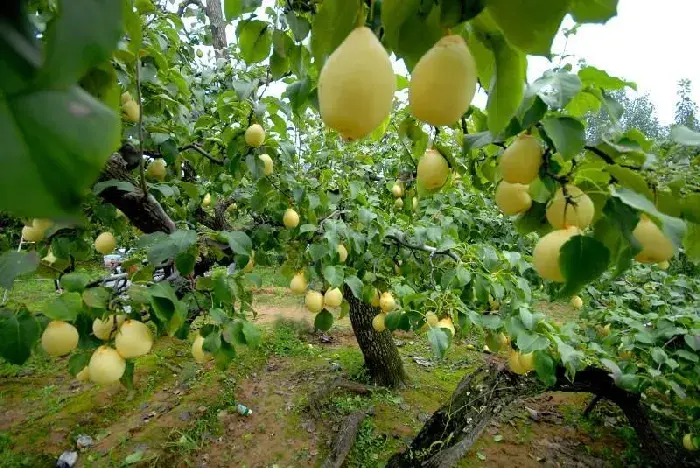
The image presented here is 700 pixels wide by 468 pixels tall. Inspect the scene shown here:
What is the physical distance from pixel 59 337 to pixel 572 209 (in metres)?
1.18

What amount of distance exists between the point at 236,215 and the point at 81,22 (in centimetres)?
335

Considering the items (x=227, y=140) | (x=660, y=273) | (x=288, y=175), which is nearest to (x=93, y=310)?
(x=227, y=140)

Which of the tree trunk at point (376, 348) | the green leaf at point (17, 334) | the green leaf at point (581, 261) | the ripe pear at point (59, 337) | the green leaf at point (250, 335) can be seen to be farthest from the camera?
the tree trunk at point (376, 348)

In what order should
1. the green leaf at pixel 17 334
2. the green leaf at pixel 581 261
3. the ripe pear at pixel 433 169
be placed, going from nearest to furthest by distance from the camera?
1. the green leaf at pixel 581 261
2. the ripe pear at pixel 433 169
3. the green leaf at pixel 17 334

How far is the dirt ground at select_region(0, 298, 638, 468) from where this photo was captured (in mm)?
2740

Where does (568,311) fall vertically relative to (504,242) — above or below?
below

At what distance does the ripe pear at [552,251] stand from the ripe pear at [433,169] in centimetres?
31

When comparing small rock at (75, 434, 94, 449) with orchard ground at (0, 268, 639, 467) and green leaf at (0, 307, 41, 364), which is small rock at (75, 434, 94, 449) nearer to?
orchard ground at (0, 268, 639, 467)

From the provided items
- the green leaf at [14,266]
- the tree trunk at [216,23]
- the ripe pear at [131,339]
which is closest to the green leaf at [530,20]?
the green leaf at [14,266]

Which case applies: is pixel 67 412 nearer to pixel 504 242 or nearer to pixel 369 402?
pixel 369 402

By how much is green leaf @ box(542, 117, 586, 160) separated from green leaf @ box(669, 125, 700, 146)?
15cm

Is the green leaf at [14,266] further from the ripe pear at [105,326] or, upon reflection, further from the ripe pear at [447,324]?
the ripe pear at [447,324]

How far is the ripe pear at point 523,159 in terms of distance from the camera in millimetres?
602

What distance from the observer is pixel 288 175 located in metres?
2.17
